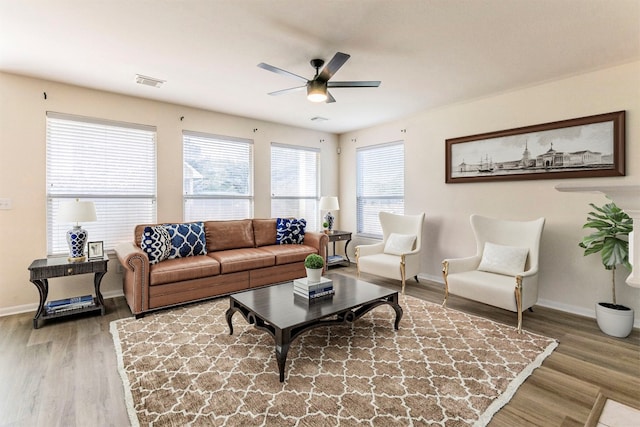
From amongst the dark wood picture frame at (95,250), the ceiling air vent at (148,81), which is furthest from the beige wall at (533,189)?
the dark wood picture frame at (95,250)

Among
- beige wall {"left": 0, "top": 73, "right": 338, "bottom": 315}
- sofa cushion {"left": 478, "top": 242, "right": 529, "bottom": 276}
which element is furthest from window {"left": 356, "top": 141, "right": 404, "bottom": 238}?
beige wall {"left": 0, "top": 73, "right": 338, "bottom": 315}

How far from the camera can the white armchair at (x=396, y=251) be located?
4141 millimetres

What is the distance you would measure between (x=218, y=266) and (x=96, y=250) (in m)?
1.37

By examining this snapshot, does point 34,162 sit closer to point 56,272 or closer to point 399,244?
point 56,272

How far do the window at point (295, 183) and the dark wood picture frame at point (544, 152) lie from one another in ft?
8.29

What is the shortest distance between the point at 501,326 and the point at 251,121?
4488 millimetres

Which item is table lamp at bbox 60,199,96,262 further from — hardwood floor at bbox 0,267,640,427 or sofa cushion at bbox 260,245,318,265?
sofa cushion at bbox 260,245,318,265

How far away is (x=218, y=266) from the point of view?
372cm

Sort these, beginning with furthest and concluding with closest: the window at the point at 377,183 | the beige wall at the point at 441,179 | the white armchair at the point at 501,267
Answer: the window at the point at 377,183, the beige wall at the point at 441,179, the white armchair at the point at 501,267

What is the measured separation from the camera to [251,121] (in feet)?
16.7

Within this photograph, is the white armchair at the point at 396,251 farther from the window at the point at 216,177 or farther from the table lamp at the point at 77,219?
the table lamp at the point at 77,219

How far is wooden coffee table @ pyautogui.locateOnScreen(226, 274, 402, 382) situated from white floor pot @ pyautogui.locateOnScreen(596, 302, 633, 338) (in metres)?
1.92

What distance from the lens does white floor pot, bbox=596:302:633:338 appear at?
277 cm

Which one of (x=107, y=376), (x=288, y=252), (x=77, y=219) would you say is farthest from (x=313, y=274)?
(x=77, y=219)
